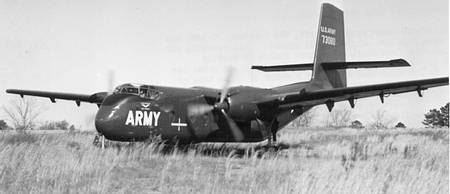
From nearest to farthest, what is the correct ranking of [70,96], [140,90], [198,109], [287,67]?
[140,90] < [198,109] < [70,96] < [287,67]

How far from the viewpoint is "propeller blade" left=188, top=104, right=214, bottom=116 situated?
14.4 m

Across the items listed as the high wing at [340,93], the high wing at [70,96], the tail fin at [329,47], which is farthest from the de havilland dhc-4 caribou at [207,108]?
the tail fin at [329,47]

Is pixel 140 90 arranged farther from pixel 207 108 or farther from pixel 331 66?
pixel 331 66

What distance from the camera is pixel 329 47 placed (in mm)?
21312

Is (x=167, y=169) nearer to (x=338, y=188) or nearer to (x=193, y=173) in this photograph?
(x=193, y=173)

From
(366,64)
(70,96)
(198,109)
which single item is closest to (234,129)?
(198,109)

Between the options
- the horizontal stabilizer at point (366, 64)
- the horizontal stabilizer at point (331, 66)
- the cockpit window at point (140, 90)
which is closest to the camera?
the cockpit window at point (140, 90)

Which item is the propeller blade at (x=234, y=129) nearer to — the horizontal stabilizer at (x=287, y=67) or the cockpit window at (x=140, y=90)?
the cockpit window at (x=140, y=90)

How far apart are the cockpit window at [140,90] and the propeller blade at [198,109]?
119 cm

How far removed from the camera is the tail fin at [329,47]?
68.1 feet

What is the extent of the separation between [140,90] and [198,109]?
208 cm

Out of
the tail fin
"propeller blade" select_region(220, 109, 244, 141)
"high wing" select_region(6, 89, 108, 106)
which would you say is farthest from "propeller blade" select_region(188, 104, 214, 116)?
the tail fin

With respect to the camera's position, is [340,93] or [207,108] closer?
[340,93]

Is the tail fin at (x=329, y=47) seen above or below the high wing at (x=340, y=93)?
above
